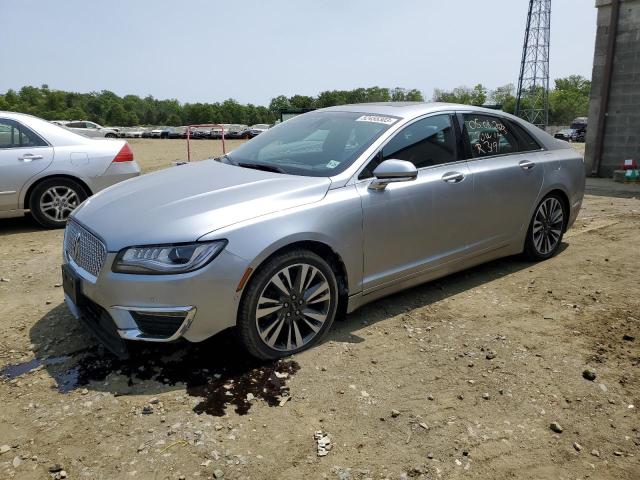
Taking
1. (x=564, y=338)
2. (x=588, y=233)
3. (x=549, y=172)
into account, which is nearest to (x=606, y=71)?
(x=588, y=233)

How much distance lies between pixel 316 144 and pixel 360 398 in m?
1.99

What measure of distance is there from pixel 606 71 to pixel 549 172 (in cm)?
884

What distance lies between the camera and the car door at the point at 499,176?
4.54 metres

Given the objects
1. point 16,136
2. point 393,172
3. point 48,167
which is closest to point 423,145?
point 393,172

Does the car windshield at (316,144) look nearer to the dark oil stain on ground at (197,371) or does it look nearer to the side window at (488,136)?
the side window at (488,136)

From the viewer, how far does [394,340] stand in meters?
3.74

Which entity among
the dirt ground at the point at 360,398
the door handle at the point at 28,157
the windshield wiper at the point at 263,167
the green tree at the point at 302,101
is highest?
the green tree at the point at 302,101

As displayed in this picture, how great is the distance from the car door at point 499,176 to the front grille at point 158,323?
101 inches

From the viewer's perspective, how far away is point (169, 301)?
9.82 ft

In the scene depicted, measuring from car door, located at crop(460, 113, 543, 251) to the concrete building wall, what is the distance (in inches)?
339

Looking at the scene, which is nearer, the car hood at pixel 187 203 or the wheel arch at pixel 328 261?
the car hood at pixel 187 203

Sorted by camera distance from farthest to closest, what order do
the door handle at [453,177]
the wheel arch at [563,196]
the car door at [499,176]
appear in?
1. the wheel arch at [563,196]
2. the car door at [499,176]
3. the door handle at [453,177]

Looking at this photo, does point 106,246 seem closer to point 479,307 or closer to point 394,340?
point 394,340

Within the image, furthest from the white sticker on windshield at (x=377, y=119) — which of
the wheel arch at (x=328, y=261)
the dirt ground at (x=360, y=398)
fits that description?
the dirt ground at (x=360, y=398)
